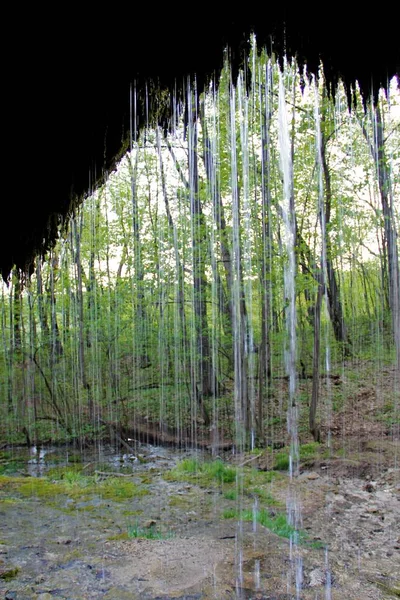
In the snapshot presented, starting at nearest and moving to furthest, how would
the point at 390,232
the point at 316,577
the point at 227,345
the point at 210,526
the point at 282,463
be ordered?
the point at 316,577, the point at 210,526, the point at 282,463, the point at 390,232, the point at 227,345

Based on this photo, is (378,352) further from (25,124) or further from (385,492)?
(25,124)

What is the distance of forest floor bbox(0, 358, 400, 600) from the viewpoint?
14.4 feet

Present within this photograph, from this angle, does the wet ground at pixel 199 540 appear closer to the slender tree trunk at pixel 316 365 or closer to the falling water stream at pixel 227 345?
the falling water stream at pixel 227 345

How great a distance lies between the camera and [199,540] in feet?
18.8

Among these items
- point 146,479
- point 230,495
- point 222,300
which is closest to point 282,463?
point 230,495

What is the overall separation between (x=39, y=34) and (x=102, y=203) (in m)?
16.6

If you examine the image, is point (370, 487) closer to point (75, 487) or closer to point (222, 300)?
point (75, 487)

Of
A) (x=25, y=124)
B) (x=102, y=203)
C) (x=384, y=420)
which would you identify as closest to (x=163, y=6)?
(x=25, y=124)

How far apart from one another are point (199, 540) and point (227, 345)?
29.4 feet

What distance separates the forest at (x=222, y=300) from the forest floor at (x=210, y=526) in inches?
75.8

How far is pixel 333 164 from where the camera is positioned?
12594 millimetres

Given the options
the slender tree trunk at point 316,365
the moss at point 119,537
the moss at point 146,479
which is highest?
the slender tree trunk at point 316,365

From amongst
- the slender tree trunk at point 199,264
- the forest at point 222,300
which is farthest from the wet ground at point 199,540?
the slender tree trunk at point 199,264

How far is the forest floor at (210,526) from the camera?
4.38 meters
